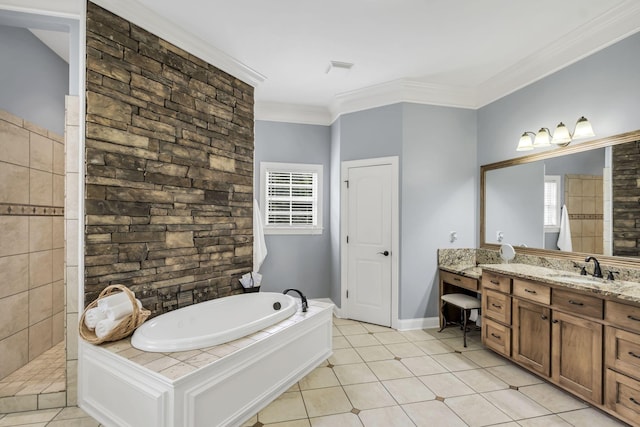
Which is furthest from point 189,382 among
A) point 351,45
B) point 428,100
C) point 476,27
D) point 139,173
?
point 428,100

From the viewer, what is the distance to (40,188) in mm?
2592

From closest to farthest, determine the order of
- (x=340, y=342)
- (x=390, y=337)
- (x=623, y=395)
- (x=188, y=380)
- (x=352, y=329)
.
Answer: (x=188, y=380) → (x=623, y=395) → (x=340, y=342) → (x=390, y=337) → (x=352, y=329)

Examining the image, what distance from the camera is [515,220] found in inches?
130

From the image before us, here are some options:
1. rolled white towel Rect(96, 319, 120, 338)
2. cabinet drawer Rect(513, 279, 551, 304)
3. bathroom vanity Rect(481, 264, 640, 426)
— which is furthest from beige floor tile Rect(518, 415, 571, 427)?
rolled white towel Rect(96, 319, 120, 338)

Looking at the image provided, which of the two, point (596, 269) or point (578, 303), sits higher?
point (596, 269)

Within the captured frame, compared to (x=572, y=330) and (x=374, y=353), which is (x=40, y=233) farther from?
(x=572, y=330)

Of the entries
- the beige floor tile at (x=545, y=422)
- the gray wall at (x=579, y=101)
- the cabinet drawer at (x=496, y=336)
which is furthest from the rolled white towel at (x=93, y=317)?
the gray wall at (x=579, y=101)

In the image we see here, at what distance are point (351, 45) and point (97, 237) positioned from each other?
2.58 metres

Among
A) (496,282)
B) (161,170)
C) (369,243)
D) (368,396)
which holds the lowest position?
(368,396)

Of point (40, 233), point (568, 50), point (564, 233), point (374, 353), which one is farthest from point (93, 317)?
point (568, 50)

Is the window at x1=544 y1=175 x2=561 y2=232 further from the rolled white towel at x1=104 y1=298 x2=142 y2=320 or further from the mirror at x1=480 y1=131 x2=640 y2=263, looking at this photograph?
the rolled white towel at x1=104 y1=298 x2=142 y2=320

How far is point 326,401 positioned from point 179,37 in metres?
3.12

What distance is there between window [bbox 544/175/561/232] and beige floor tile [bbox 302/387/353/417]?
7.83 feet

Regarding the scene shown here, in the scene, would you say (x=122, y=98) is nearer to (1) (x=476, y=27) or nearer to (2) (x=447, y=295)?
(1) (x=476, y=27)
